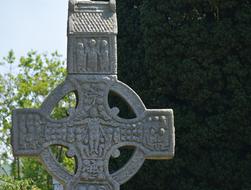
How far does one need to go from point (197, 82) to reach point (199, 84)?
0.20ft

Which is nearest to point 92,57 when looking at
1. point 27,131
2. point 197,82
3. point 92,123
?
point 92,123

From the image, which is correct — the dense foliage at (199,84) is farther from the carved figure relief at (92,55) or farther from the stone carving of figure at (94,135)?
the carved figure relief at (92,55)

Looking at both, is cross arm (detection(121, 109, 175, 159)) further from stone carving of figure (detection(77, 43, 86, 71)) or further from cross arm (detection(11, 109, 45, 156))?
cross arm (detection(11, 109, 45, 156))

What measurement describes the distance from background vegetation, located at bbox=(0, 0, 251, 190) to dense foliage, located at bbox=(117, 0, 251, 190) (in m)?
0.02

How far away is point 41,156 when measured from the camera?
680cm

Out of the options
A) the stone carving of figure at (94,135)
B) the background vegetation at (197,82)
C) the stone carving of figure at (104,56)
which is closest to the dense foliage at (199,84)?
the background vegetation at (197,82)

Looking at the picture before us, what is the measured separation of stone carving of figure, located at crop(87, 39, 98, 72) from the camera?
22.7 feet

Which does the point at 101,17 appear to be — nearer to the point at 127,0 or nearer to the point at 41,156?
the point at 41,156

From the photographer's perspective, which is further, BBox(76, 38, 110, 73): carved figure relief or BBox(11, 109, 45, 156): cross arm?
BBox(76, 38, 110, 73): carved figure relief

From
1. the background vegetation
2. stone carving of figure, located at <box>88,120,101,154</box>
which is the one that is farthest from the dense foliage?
stone carving of figure, located at <box>88,120,101,154</box>

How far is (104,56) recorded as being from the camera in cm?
695

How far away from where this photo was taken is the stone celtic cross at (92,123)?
6816 millimetres

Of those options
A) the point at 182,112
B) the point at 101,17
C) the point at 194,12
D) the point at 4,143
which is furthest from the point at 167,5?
the point at 4,143

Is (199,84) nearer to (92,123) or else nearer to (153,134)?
(153,134)
